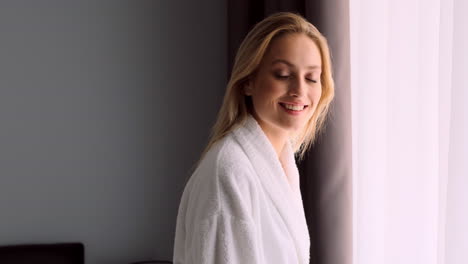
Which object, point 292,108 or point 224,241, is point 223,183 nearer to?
point 224,241

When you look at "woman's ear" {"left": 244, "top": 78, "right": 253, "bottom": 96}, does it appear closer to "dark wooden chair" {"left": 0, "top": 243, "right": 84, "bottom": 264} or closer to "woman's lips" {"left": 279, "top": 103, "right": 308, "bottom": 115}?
"woman's lips" {"left": 279, "top": 103, "right": 308, "bottom": 115}

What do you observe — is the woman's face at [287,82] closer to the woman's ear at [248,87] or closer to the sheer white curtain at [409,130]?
the woman's ear at [248,87]

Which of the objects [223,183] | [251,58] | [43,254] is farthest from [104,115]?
[223,183]

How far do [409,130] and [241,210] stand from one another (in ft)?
2.29

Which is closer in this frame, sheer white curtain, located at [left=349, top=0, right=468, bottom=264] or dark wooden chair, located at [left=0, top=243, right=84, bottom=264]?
sheer white curtain, located at [left=349, top=0, right=468, bottom=264]

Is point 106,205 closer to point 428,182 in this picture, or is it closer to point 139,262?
point 139,262

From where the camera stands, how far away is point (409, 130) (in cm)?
162

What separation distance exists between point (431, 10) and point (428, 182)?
429 mm

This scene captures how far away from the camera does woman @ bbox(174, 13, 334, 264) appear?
1092 millimetres

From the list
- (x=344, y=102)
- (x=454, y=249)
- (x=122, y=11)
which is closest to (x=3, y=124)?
(x=122, y=11)

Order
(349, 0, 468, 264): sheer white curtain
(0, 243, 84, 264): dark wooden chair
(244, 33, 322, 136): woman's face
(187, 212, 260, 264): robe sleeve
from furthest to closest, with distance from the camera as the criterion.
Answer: (0, 243, 84, 264): dark wooden chair, (349, 0, 468, 264): sheer white curtain, (244, 33, 322, 136): woman's face, (187, 212, 260, 264): robe sleeve

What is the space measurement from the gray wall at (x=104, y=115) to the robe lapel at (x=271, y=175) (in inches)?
62.5

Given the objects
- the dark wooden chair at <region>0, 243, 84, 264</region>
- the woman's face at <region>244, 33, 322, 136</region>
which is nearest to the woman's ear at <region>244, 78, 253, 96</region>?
the woman's face at <region>244, 33, 322, 136</region>

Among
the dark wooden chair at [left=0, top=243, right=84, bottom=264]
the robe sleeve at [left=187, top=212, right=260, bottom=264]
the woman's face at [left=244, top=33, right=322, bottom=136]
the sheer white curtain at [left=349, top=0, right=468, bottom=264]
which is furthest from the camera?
the dark wooden chair at [left=0, top=243, right=84, bottom=264]
